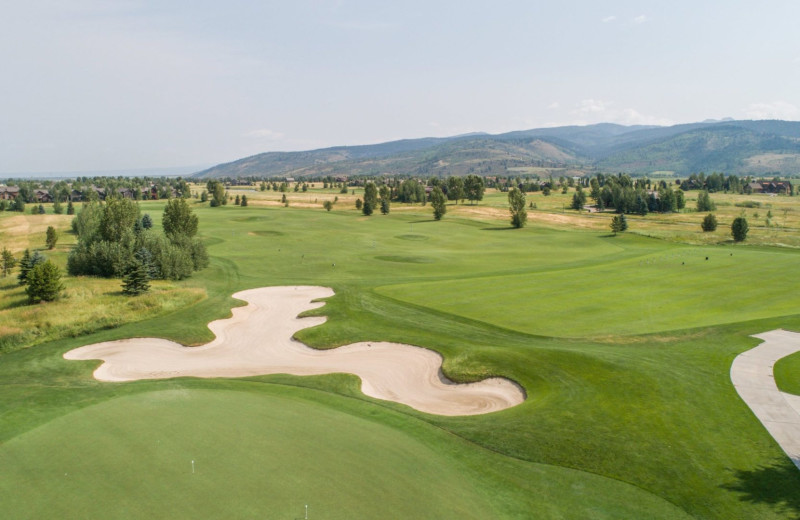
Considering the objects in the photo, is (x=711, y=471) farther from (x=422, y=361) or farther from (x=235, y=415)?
(x=235, y=415)

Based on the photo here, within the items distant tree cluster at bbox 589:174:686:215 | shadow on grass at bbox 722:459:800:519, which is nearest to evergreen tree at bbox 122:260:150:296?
shadow on grass at bbox 722:459:800:519

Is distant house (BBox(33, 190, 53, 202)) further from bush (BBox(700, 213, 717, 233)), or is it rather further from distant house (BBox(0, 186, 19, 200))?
bush (BBox(700, 213, 717, 233))

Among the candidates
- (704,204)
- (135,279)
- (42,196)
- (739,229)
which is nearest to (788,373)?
(135,279)

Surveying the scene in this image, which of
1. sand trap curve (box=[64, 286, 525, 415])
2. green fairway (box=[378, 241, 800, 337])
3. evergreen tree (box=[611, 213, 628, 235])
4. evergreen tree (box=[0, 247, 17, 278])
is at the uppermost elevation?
evergreen tree (box=[611, 213, 628, 235])

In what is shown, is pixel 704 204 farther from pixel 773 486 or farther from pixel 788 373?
pixel 773 486

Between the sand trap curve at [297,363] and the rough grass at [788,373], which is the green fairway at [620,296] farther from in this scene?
the sand trap curve at [297,363]
